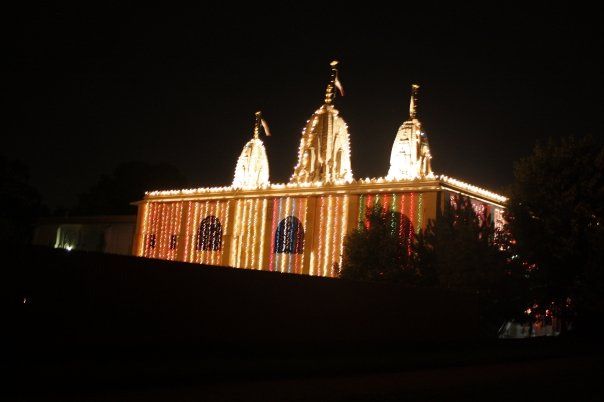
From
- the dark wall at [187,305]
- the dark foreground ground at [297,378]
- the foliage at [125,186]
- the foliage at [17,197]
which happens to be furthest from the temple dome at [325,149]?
the foliage at [125,186]

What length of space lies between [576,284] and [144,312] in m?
18.0

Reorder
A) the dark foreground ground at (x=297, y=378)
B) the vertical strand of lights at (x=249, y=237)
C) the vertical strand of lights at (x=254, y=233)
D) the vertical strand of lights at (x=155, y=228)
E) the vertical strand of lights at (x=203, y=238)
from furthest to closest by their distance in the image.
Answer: the vertical strand of lights at (x=155, y=228) → the vertical strand of lights at (x=203, y=238) → the vertical strand of lights at (x=249, y=237) → the vertical strand of lights at (x=254, y=233) → the dark foreground ground at (x=297, y=378)

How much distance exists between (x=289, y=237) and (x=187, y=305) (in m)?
19.7

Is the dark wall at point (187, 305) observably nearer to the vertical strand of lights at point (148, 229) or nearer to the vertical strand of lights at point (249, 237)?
the vertical strand of lights at point (249, 237)

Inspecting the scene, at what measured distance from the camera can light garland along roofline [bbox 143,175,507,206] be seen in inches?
1214

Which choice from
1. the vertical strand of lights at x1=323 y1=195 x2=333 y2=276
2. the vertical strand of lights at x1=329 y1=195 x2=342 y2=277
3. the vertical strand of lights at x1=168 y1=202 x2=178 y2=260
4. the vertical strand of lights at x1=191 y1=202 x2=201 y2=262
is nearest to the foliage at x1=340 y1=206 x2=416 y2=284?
the vertical strand of lights at x1=329 y1=195 x2=342 y2=277

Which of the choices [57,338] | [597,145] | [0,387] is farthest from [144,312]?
[597,145]

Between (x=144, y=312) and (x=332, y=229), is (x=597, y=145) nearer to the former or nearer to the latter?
(x=332, y=229)

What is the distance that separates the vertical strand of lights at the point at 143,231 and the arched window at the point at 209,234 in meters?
4.20

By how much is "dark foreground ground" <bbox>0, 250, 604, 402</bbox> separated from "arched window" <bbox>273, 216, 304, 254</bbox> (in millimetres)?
13903

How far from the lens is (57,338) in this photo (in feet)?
43.0

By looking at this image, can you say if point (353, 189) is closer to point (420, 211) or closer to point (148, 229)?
point (420, 211)

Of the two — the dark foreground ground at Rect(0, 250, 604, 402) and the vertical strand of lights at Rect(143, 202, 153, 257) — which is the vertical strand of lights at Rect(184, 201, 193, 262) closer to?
the vertical strand of lights at Rect(143, 202, 153, 257)

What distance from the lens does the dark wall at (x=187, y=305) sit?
13.1m
